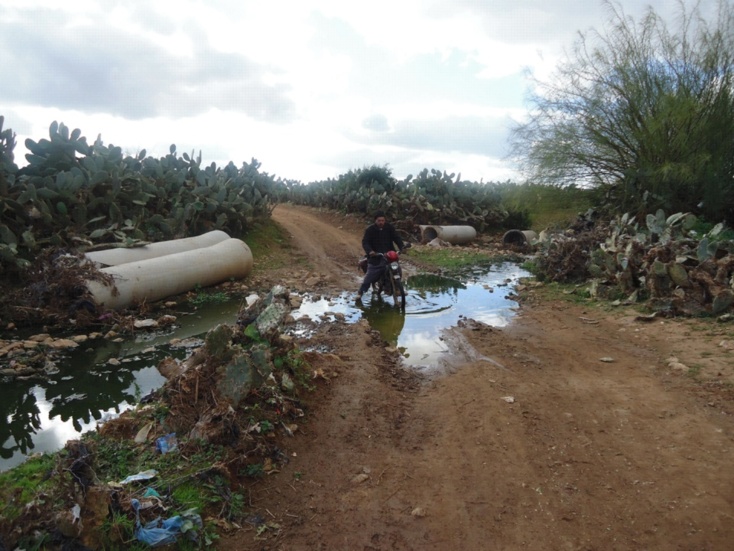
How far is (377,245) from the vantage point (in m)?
9.19

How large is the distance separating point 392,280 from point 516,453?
17.3ft

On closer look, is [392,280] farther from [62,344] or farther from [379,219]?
[62,344]

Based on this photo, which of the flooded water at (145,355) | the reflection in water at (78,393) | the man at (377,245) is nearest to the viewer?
the reflection in water at (78,393)

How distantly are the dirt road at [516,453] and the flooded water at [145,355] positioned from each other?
1109 mm

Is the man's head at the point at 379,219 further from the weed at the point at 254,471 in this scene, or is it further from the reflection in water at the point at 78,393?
the weed at the point at 254,471

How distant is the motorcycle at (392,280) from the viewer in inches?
344

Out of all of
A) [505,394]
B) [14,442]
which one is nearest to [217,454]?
[14,442]

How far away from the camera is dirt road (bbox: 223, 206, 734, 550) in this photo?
3.00m

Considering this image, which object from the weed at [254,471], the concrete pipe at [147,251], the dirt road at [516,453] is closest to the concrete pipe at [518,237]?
the concrete pipe at [147,251]

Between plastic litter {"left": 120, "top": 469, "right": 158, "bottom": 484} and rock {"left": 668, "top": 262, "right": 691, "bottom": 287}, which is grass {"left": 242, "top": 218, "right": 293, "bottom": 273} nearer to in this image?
rock {"left": 668, "top": 262, "right": 691, "bottom": 287}

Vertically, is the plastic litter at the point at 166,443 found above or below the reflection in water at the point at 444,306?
above

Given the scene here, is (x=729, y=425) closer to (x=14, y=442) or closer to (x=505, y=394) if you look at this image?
(x=505, y=394)

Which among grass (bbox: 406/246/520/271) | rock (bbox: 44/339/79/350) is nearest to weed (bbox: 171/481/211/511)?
rock (bbox: 44/339/79/350)

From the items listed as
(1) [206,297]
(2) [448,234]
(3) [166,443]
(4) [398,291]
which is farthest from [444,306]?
(2) [448,234]
